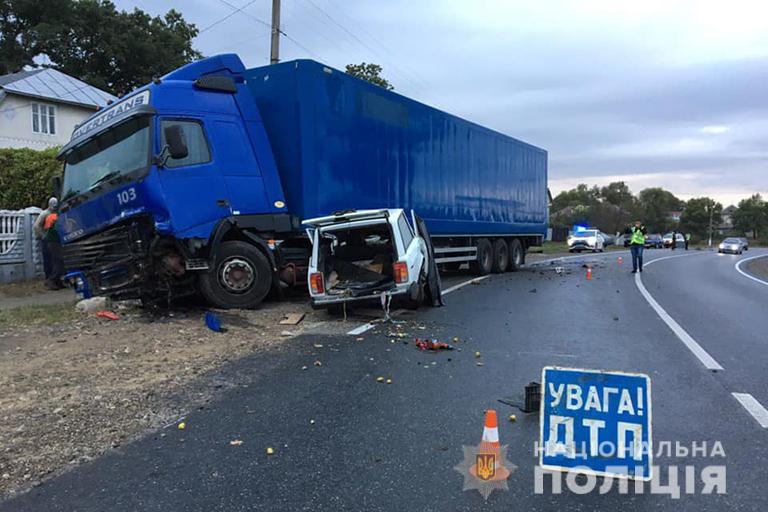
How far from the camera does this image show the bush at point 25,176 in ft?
45.8

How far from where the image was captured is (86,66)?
42.8 m

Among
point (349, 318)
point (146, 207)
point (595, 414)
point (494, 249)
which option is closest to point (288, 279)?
point (349, 318)

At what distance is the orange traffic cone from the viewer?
326cm

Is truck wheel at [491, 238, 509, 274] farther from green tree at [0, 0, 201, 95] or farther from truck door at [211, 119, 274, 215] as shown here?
green tree at [0, 0, 201, 95]

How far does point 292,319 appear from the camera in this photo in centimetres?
842

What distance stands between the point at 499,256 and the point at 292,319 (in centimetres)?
1027

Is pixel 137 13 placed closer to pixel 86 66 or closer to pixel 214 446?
pixel 86 66

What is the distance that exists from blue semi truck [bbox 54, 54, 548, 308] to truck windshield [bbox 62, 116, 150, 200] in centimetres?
2

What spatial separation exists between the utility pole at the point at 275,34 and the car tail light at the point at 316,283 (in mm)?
10421

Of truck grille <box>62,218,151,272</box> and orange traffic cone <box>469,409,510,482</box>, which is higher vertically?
truck grille <box>62,218,151,272</box>

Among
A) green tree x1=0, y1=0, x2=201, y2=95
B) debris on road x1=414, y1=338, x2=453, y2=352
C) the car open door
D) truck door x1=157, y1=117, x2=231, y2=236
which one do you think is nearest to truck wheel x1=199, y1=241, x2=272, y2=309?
truck door x1=157, y1=117, x2=231, y2=236

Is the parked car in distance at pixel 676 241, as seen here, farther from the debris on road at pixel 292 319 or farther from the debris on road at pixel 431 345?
the debris on road at pixel 431 345

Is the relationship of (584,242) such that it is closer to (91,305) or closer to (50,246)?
(50,246)

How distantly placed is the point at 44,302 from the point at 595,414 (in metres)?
10.0
